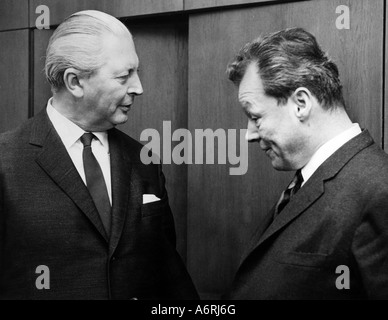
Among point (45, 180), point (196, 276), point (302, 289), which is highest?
point (45, 180)

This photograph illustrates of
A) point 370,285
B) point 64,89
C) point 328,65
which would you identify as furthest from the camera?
point 64,89

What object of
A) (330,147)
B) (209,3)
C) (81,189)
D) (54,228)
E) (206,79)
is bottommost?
(54,228)

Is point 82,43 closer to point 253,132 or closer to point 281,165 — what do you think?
point 253,132

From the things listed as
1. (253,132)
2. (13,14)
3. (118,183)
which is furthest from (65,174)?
(13,14)

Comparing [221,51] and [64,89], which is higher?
[221,51]

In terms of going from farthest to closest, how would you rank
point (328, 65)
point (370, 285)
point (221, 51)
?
point (221, 51), point (328, 65), point (370, 285)

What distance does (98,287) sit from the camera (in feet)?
4.85

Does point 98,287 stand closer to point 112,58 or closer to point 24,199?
point 24,199

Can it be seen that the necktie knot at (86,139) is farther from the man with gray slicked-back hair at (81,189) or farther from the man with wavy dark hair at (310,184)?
the man with wavy dark hair at (310,184)

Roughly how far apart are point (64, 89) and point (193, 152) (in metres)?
0.57

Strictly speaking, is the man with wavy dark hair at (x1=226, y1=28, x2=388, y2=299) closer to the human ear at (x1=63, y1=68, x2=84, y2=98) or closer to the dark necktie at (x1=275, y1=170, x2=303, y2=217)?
the dark necktie at (x1=275, y1=170, x2=303, y2=217)

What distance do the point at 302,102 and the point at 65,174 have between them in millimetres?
647

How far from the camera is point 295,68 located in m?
1.39

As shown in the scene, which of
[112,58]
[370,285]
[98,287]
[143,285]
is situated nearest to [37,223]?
[98,287]
